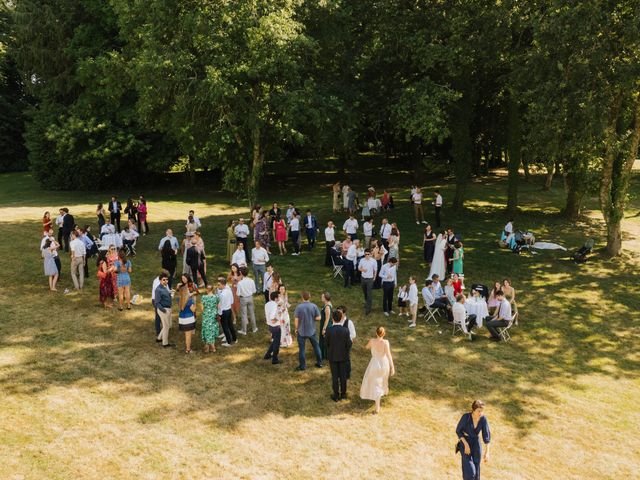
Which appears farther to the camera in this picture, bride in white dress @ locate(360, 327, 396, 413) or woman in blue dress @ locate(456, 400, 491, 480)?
bride in white dress @ locate(360, 327, 396, 413)

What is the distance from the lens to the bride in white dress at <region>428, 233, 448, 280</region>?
1905cm

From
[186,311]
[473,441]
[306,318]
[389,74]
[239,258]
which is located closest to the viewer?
[473,441]

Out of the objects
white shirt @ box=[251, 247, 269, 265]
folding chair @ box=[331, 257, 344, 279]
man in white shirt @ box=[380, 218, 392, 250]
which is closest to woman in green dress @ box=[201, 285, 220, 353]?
white shirt @ box=[251, 247, 269, 265]

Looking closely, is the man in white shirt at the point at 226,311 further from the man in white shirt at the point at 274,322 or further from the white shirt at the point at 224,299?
the man in white shirt at the point at 274,322

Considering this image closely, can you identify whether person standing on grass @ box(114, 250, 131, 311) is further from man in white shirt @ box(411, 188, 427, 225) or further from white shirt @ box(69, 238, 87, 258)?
man in white shirt @ box(411, 188, 427, 225)

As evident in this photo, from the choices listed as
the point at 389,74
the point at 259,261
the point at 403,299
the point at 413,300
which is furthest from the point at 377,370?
the point at 389,74

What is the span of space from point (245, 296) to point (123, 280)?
148 inches

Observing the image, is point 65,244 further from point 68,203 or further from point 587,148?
point 587,148

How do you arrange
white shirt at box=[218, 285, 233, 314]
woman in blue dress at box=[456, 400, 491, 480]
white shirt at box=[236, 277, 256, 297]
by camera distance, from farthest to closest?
white shirt at box=[236, 277, 256, 297] < white shirt at box=[218, 285, 233, 314] < woman in blue dress at box=[456, 400, 491, 480]

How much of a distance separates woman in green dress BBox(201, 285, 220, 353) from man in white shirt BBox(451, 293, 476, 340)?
655 centimetres

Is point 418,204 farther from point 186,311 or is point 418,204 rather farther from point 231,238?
point 186,311

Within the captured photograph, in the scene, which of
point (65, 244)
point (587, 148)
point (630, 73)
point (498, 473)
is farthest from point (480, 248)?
point (65, 244)

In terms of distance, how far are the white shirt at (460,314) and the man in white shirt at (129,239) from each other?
40.2ft

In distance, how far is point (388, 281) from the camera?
15.8 m
